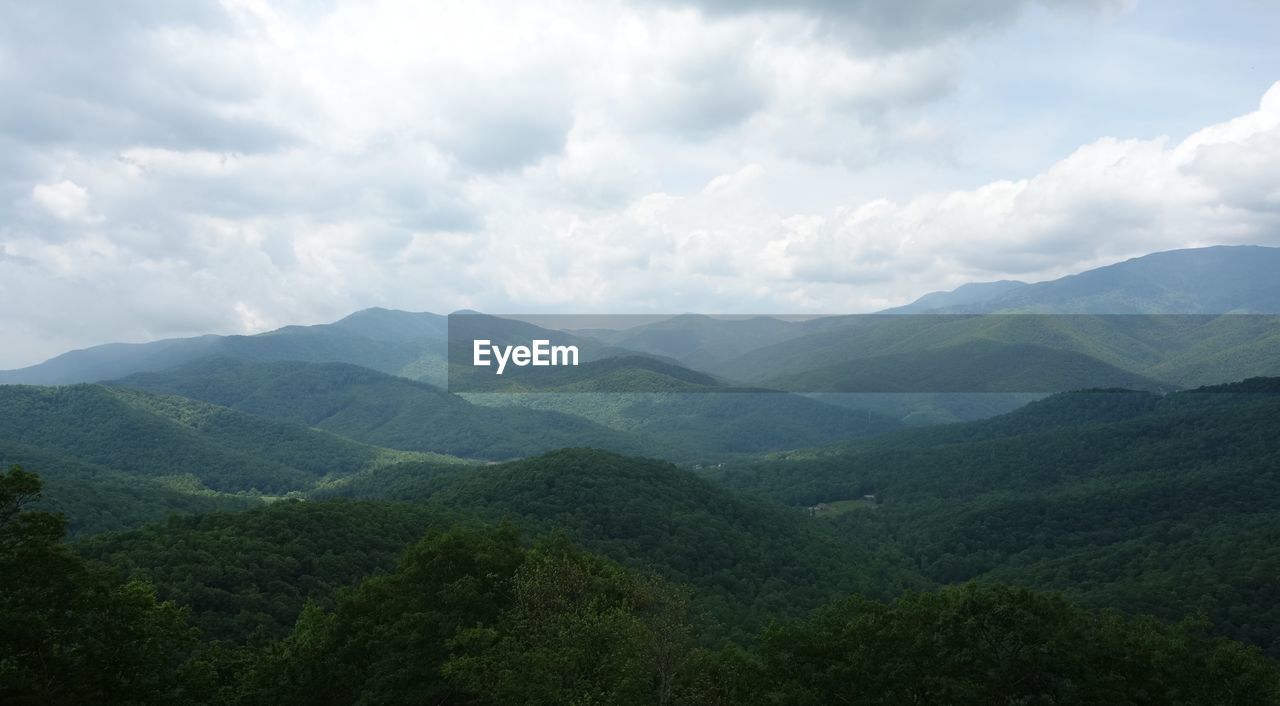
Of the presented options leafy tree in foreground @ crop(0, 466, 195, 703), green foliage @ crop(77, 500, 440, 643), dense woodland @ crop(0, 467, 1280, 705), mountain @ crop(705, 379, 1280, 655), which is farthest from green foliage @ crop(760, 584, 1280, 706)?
mountain @ crop(705, 379, 1280, 655)

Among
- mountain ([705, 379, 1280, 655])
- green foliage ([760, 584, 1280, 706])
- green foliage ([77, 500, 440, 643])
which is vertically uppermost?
green foliage ([760, 584, 1280, 706])

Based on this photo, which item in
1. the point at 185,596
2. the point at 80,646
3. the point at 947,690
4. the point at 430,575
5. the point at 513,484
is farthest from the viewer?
the point at 513,484

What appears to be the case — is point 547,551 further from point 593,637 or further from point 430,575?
point 593,637

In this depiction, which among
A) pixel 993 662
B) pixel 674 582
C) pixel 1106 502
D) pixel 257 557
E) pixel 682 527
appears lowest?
pixel 1106 502

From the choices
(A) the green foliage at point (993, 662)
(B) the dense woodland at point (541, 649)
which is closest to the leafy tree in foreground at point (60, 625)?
(B) the dense woodland at point (541, 649)

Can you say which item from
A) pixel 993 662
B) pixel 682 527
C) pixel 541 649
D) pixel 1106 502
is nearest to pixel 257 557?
pixel 541 649

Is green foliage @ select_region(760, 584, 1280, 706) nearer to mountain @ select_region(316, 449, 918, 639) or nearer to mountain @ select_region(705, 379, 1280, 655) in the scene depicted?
mountain @ select_region(316, 449, 918, 639)

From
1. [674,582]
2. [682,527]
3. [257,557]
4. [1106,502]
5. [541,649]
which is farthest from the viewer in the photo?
[1106,502]

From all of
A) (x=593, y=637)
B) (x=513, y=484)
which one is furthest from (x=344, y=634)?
(x=513, y=484)

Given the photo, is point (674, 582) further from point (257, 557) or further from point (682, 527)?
point (257, 557)
